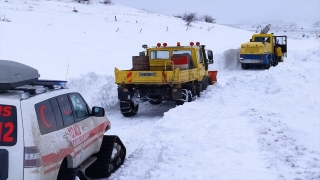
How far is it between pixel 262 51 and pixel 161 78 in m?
15.6

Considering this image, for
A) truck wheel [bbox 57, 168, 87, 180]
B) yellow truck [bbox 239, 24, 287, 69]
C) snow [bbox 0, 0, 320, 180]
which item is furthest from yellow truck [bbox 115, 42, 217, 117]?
yellow truck [bbox 239, 24, 287, 69]

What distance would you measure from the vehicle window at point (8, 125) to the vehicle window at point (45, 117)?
30 cm

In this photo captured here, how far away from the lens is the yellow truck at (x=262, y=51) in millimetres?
26203

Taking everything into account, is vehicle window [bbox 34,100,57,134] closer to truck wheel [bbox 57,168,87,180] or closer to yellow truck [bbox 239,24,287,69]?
truck wheel [bbox 57,168,87,180]

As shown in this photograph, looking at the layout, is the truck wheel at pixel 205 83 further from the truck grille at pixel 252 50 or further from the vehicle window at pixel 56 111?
the truck grille at pixel 252 50

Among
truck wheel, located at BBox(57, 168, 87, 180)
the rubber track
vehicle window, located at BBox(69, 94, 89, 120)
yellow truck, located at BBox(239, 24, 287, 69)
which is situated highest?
yellow truck, located at BBox(239, 24, 287, 69)

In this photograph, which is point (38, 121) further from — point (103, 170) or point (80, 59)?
point (80, 59)

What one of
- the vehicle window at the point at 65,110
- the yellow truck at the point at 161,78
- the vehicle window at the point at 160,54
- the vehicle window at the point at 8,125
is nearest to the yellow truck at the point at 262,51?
the yellow truck at the point at 161,78

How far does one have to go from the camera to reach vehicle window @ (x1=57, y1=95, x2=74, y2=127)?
541 centimetres

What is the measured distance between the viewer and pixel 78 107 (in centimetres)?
612

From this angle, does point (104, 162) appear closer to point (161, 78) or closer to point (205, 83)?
point (161, 78)

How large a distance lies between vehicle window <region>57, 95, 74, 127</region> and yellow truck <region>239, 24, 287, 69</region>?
21.8m

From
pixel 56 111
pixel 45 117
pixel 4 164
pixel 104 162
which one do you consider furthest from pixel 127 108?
pixel 4 164

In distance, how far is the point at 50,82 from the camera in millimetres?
6168
